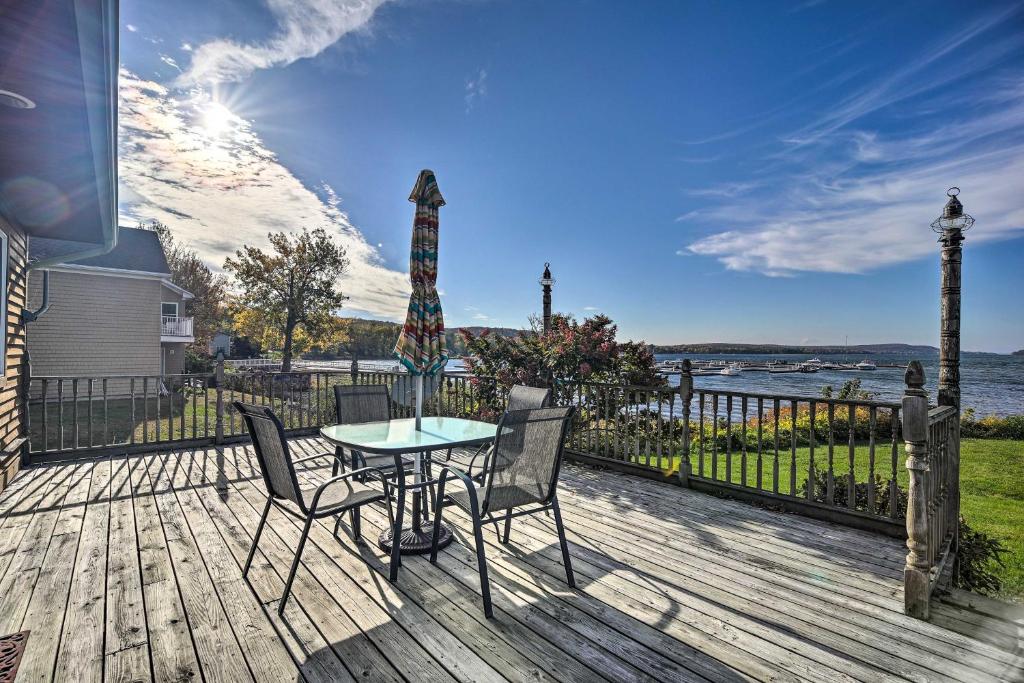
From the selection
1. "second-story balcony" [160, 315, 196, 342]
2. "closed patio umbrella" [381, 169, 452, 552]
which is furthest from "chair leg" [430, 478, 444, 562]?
"second-story balcony" [160, 315, 196, 342]

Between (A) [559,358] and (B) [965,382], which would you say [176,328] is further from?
(B) [965,382]

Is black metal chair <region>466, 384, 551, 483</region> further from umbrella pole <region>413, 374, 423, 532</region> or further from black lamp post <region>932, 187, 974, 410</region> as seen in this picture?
black lamp post <region>932, 187, 974, 410</region>

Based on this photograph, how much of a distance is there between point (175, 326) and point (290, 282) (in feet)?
18.3

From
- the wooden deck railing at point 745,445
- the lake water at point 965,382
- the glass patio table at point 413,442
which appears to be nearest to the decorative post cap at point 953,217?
the wooden deck railing at point 745,445

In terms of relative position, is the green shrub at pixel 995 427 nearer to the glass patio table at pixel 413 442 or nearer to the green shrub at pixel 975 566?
the green shrub at pixel 975 566

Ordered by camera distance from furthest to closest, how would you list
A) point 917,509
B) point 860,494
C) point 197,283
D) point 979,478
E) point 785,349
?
point 197,283 < point 785,349 < point 979,478 < point 860,494 < point 917,509

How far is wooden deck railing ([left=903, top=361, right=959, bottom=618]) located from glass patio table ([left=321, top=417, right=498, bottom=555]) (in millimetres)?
2169

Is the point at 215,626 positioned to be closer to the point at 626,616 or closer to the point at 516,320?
the point at 626,616

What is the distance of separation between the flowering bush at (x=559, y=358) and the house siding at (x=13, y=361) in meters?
4.71

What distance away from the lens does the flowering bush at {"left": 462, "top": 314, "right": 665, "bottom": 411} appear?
583 cm

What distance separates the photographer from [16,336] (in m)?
4.71

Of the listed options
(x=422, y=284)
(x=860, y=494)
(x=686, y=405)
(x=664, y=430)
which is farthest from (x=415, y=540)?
(x=664, y=430)

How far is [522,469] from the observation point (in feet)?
7.86

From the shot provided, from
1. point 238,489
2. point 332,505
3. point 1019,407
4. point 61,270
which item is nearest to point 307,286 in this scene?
point 61,270
